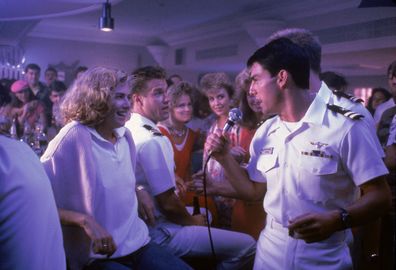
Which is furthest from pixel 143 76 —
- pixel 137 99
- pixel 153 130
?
pixel 153 130

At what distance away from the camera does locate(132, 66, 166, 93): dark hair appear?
91.6 inches

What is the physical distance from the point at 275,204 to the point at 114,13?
25.6ft

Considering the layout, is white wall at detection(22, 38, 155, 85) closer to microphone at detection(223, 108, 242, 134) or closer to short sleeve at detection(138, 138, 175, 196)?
short sleeve at detection(138, 138, 175, 196)

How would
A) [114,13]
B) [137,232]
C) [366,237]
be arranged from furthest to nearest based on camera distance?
[114,13]
[366,237]
[137,232]

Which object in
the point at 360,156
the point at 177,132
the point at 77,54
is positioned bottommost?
the point at 177,132

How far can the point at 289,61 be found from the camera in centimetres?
153

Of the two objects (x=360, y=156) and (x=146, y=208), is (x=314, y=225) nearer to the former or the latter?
(x=360, y=156)

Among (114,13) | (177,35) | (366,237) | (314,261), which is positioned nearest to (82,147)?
(314,261)

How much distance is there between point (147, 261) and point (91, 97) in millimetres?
715

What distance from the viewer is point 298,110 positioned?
158cm

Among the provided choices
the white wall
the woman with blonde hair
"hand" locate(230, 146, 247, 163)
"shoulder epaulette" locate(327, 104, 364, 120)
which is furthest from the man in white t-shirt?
the white wall

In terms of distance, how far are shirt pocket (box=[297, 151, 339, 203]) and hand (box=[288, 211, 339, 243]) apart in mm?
127

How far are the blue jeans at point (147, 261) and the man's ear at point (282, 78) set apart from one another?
33.9 inches

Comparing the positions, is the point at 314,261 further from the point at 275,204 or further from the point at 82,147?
the point at 82,147
